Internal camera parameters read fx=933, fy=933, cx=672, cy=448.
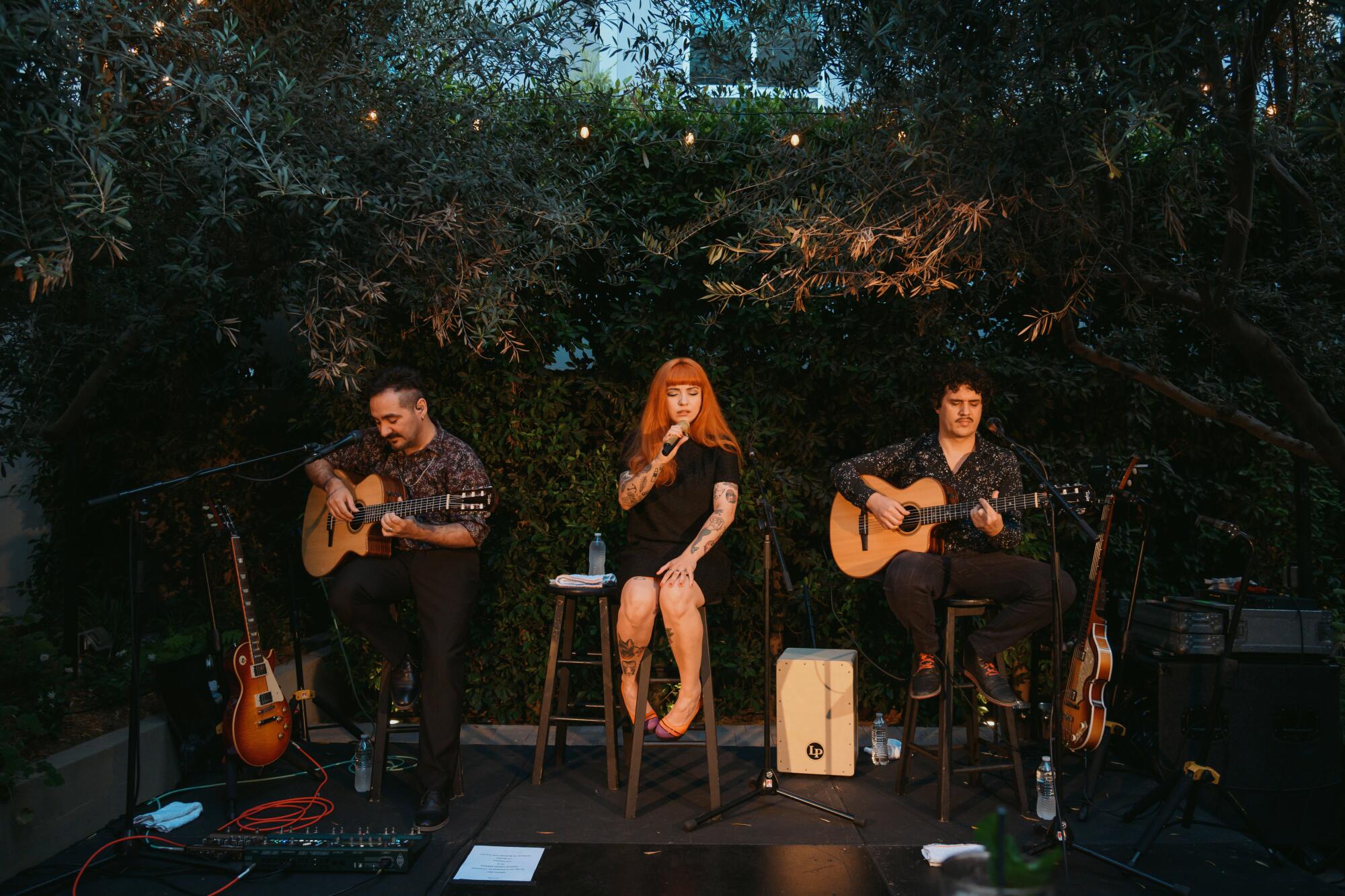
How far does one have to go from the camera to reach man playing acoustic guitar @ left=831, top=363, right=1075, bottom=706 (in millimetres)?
3689

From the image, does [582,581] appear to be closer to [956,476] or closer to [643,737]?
[643,737]

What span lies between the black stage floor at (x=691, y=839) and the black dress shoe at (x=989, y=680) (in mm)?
449

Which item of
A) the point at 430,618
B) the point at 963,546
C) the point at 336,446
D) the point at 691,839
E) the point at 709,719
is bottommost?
the point at 691,839

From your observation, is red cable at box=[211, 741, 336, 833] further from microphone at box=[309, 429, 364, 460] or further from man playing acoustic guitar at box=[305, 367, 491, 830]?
microphone at box=[309, 429, 364, 460]

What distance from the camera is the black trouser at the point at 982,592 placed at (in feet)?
12.1

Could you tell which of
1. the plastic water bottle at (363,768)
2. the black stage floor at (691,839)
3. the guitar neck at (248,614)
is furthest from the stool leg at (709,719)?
the guitar neck at (248,614)

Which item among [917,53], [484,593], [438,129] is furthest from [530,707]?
[917,53]

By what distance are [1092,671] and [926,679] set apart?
25.8 inches

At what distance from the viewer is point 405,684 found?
3.88 metres

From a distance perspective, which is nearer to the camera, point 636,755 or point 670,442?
point 636,755

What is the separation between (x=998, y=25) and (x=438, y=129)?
200 centimetres

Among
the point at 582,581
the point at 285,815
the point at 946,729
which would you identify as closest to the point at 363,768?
the point at 285,815

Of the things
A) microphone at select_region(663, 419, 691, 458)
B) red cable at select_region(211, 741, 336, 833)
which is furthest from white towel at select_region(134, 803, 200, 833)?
microphone at select_region(663, 419, 691, 458)

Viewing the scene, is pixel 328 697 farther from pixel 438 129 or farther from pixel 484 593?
pixel 438 129
